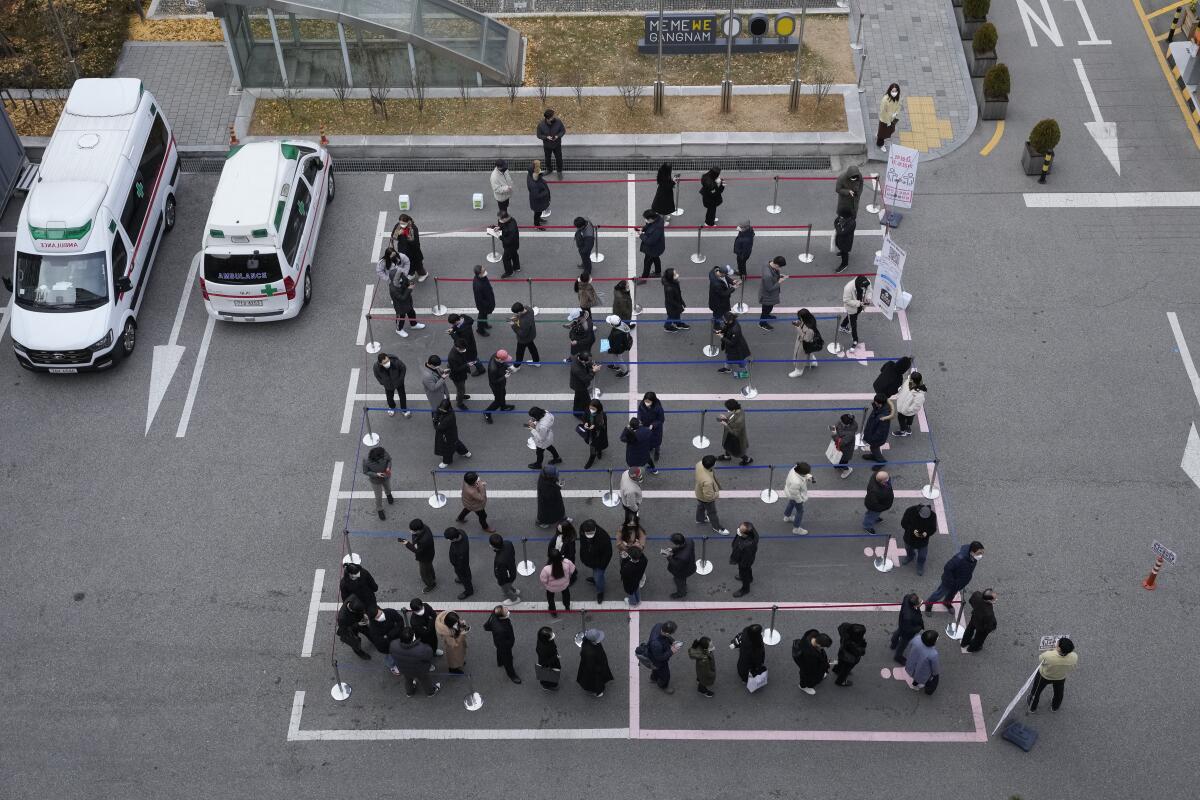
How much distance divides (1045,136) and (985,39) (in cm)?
375

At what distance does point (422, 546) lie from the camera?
1625 centimetres

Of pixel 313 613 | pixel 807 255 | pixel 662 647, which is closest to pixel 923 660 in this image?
pixel 662 647

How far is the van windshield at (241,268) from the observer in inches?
798

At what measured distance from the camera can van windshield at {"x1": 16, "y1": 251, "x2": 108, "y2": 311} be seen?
66.3 ft

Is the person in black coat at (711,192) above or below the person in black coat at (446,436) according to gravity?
above

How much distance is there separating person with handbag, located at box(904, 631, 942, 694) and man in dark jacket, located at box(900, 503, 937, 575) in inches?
64.6

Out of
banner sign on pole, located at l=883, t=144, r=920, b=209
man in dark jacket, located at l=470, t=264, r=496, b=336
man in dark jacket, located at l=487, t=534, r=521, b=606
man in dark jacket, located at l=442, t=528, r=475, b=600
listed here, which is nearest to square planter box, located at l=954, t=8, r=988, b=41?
banner sign on pole, located at l=883, t=144, r=920, b=209

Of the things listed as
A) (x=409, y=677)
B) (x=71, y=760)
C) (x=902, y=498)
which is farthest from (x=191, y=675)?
(x=902, y=498)

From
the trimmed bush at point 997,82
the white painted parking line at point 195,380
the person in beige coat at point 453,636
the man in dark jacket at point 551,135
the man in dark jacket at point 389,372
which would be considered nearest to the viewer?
the person in beige coat at point 453,636

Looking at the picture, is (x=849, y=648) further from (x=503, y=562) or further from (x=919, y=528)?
(x=503, y=562)

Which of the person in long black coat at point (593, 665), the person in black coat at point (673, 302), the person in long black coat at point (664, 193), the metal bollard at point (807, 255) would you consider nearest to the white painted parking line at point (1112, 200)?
the metal bollard at point (807, 255)

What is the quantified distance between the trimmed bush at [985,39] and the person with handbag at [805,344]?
9457 millimetres

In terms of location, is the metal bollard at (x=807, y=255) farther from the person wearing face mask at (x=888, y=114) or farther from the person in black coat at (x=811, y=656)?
the person in black coat at (x=811, y=656)

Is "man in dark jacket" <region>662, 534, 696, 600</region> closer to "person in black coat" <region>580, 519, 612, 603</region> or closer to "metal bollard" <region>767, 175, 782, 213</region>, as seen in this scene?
"person in black coat" <region>580, 519, 612, 603</region>
